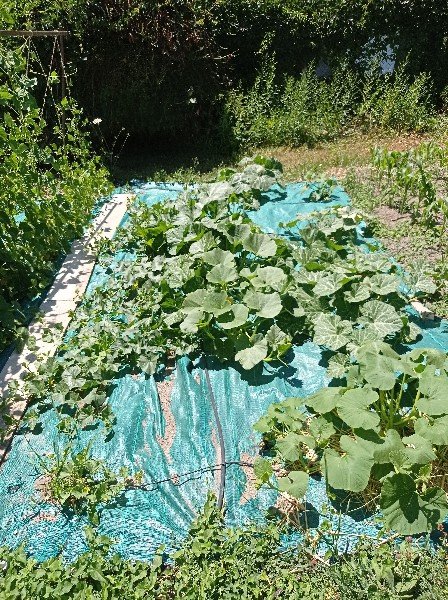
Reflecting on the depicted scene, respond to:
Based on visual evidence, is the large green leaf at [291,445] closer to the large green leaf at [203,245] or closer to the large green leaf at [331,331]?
the large green leaf at [331,331]

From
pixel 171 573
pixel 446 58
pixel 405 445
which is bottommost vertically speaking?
pixel 171 573

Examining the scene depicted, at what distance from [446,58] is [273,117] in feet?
11.0

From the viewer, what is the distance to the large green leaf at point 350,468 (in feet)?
9.45

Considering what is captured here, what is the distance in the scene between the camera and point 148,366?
3953 millimetres

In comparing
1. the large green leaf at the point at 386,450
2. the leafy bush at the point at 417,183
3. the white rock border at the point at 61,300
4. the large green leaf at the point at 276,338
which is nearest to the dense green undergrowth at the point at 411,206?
the leafy bush at the point at 417,183

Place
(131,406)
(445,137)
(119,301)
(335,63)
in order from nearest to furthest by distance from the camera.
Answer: (131,406) < (119,301) < (445,137) < (335,63)

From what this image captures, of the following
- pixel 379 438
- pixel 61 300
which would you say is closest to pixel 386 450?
pixel 379 438

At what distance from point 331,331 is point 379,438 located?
1.03m

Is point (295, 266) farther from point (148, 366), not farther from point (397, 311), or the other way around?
point (148, 366)

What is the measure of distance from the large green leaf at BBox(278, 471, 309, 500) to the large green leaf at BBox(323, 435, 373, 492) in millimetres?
119

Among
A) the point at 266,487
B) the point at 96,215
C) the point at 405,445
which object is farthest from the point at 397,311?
the point at 96,215

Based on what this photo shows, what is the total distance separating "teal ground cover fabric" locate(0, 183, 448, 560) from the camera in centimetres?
299

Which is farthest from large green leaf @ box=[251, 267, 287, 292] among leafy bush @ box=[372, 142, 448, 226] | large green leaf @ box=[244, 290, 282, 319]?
leafy bush @ box=[372, 142, 448, 226]

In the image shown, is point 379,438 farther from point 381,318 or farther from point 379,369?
point 381,318
